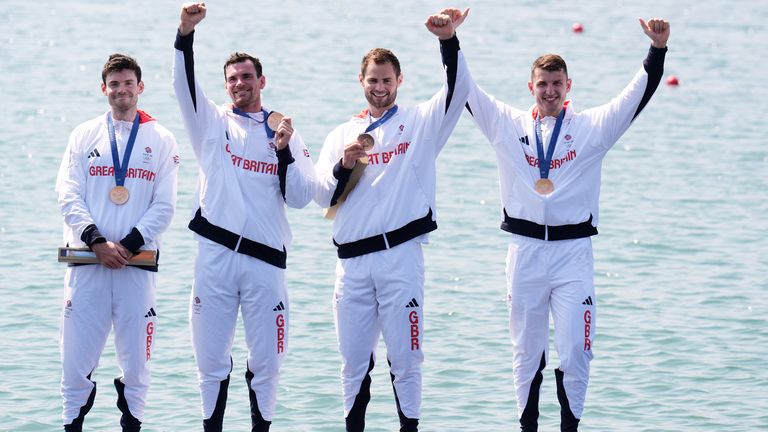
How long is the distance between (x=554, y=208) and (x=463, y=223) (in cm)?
894

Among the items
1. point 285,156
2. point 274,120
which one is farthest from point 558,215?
point 274,120

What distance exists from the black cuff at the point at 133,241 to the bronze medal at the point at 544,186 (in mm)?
2375

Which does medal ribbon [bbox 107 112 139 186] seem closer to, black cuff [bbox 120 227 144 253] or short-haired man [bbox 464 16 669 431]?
black cuff [bbox 120 227 144 253]

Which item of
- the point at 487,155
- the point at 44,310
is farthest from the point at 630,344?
the point at 487,155

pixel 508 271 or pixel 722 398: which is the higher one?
pixel 508 271

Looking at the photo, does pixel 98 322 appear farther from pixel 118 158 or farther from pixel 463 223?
pixel 463 223

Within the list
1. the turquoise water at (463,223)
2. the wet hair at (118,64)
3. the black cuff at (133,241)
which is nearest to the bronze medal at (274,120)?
the wet hair at (118,64)

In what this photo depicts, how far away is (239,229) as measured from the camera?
8227mm

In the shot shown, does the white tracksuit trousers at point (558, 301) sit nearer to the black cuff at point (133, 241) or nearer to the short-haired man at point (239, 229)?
the short-haired man at point (239, 229)

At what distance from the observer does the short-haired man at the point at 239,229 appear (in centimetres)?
824

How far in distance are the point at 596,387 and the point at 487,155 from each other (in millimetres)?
9846

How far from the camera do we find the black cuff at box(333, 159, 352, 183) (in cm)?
823

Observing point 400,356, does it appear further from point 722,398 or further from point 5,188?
point 5,188

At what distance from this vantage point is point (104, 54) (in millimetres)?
28172
